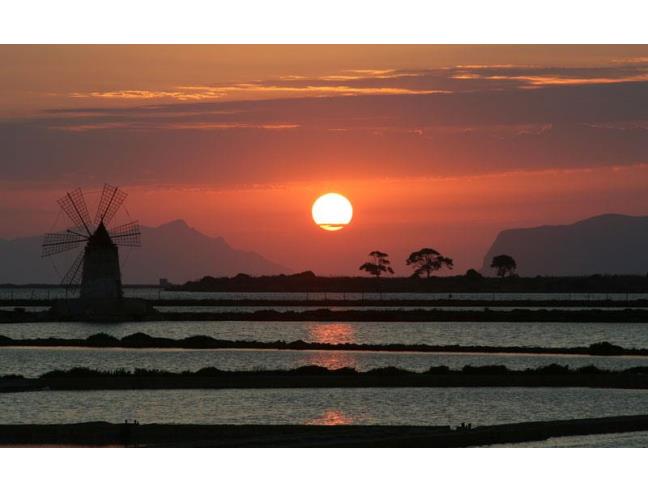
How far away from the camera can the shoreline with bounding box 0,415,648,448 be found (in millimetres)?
20828

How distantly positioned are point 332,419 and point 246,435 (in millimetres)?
4546

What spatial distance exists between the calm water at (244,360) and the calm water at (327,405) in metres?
8.53

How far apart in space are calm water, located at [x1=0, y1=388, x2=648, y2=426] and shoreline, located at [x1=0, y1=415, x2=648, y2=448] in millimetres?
2908

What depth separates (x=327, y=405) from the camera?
94.5 feet

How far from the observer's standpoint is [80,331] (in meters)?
65.9

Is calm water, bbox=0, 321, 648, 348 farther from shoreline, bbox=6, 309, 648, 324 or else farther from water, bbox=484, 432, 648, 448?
water, bbox=484, 432, 648, 448

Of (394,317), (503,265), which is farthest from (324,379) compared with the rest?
(503,265)

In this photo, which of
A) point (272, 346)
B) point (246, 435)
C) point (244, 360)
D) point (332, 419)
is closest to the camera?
point (246, 435)

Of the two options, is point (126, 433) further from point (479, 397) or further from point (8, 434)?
point (479, 397)

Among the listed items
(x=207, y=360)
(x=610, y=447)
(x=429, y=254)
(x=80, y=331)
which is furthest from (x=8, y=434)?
(x=429, y=254)

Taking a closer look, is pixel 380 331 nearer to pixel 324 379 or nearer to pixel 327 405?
pixel 324 379

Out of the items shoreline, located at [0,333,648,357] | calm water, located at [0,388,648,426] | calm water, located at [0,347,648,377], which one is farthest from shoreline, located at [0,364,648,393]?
shoreline, located at [0,333,648,357]

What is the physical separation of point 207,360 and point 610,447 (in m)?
26.2

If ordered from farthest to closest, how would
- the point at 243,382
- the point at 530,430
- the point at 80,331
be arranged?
the point at 80,331 < the point at 243,382 < the point at 530,430
